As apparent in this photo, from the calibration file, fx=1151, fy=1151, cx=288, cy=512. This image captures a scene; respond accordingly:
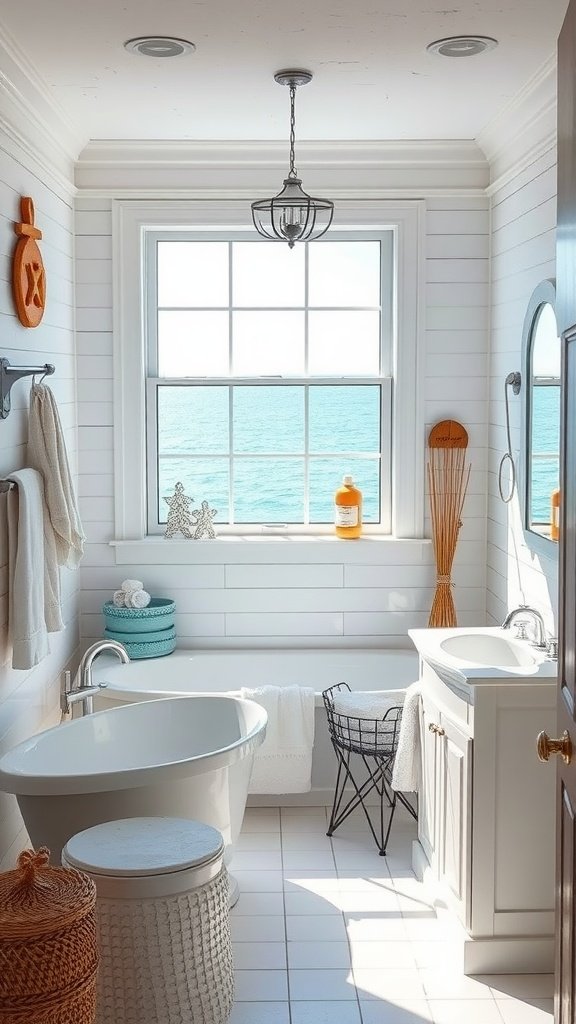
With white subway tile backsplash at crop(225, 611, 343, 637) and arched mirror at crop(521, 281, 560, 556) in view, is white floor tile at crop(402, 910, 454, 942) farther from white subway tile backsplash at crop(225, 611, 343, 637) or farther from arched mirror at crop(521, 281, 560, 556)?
white subway tile backsplash at crop(225, 611, 343, 637)

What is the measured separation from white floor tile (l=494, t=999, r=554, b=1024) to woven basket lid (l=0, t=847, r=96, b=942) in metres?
1.30

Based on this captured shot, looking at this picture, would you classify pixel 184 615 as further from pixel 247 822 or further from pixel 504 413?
pixel 504 413

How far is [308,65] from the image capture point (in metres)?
3.80

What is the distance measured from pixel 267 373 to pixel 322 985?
283 centimetres

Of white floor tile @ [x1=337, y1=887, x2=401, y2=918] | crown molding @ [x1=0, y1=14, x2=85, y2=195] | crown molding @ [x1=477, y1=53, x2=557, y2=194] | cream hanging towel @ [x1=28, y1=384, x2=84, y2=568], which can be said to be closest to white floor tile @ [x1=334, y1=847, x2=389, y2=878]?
white floor tile @ [x1=337, y1=887, x2=401, y2=918]

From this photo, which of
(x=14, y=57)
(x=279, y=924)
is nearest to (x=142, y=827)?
(x=279, y=924)

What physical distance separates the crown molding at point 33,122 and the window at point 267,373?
26.2 inches

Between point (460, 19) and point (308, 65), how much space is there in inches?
24.9

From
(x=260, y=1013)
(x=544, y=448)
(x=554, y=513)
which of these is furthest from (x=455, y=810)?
(x=544, y=448)

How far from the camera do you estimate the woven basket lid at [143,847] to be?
292 cm

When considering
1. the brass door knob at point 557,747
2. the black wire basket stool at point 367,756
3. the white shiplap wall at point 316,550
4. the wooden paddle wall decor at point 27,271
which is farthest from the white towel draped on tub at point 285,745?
the brass door knob at point 557,747

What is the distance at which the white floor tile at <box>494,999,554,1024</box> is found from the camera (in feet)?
10.4

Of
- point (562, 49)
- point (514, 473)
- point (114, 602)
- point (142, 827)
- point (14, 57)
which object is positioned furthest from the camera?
point (114, 602)

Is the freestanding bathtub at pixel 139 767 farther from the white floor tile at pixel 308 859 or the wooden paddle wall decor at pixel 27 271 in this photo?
the wooden paddle wall decor at pixel 27 271
